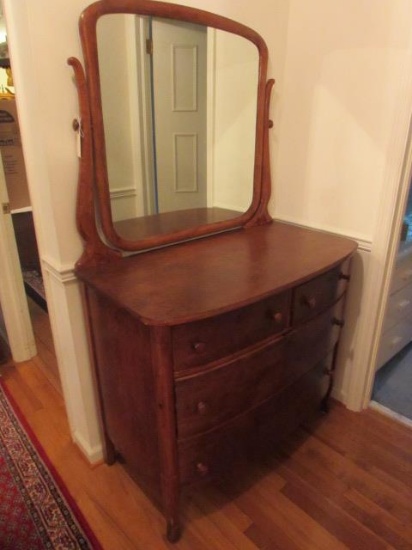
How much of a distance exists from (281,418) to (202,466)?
40 centimetres

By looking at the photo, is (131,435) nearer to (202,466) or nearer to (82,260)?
(202,466)

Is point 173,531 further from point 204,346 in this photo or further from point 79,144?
point 79,144

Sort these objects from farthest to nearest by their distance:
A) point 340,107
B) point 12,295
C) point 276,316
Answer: point 12,295 < point 340,107 < point 276,316

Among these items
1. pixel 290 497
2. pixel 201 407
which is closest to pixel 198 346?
pixel 201 407

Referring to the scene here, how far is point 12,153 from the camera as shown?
7.28ft

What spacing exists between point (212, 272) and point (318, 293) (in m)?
0.42

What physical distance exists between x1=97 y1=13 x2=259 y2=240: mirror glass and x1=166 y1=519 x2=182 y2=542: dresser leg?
0.98 m

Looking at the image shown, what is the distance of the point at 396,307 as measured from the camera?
2004 mm

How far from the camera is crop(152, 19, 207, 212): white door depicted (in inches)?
52.4

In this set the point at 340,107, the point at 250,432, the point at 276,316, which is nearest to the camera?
the point at 276,316

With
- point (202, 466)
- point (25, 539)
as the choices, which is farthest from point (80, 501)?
point (202, 466)

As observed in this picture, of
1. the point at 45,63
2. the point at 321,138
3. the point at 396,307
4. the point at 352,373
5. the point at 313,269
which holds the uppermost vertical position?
the point at 45,63

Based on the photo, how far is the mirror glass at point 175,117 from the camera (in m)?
1.24

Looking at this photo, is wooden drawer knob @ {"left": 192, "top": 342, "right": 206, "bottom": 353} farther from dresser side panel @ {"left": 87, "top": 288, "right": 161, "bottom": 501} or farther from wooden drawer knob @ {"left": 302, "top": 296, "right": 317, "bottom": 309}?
wooden drawer knob @ {"left": 302, "top": 296, "right": 317, "bottom": 309}
